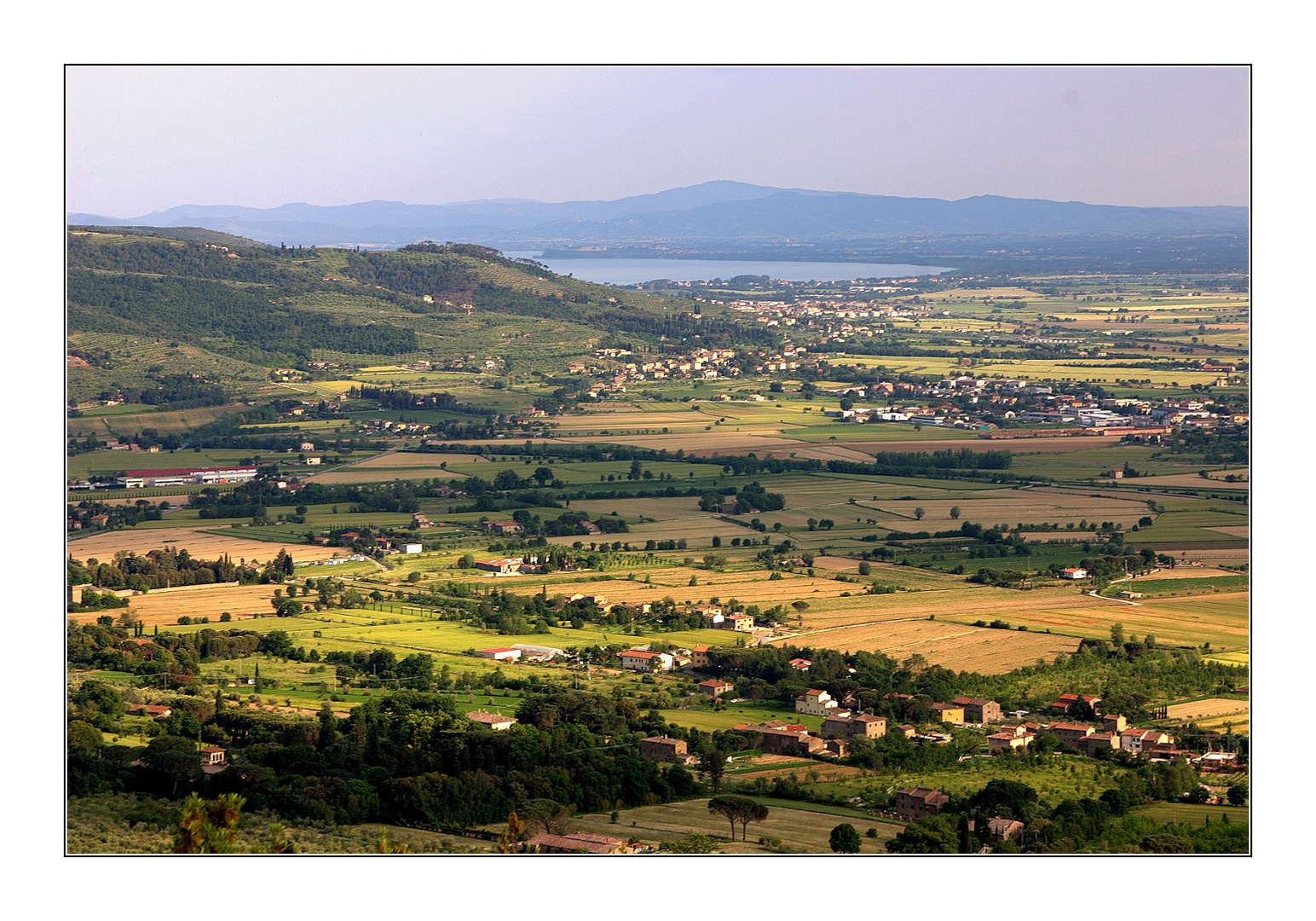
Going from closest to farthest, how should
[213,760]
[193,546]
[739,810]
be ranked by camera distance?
[739,810], [213,760], [193,546]

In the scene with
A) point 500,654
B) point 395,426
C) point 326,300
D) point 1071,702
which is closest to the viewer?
point 1071,702

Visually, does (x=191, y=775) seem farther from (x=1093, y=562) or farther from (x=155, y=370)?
(x=155, y=370)

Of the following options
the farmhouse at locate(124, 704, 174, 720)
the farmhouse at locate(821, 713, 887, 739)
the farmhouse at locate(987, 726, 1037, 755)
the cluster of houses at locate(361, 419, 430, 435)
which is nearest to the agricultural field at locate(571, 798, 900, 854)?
the farmhouse at locate(821, 713, 887, 739)

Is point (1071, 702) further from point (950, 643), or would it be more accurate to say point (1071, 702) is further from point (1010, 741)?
→ point (950, 643)

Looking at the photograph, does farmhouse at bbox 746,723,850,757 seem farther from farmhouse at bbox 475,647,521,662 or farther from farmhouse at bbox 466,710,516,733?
farmhouse at bbox 475,647,521,662

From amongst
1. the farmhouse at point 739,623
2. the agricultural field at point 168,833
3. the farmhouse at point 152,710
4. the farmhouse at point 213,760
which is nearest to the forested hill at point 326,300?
the farmhouse at point 739,623

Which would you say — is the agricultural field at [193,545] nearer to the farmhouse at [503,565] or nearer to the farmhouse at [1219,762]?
the farmhouse at [503,565]

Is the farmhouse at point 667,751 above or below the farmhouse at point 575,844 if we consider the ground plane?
above

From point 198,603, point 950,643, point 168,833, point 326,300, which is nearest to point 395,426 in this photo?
point 326,300

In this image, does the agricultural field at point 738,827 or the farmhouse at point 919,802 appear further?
the farmhouse at point 919,802
